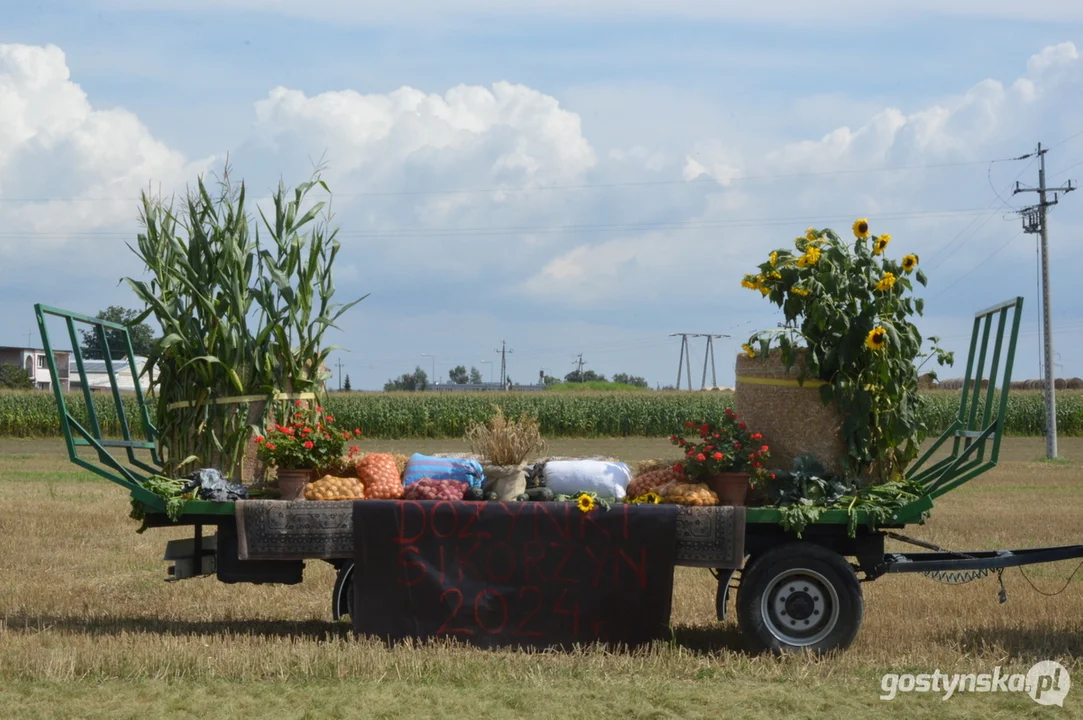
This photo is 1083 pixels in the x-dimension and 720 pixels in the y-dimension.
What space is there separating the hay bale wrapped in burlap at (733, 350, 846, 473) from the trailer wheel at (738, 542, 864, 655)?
60 cm

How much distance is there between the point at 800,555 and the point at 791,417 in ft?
2.98

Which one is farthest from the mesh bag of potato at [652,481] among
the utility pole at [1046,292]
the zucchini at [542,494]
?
the utility pole at [1046,292]

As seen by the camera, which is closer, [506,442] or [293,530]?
[293,530]

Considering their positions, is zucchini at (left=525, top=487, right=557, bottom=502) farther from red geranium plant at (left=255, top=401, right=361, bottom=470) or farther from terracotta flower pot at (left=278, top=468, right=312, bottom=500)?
terracotta flower pot at (left=278, top=468, right=312, bottom=500)

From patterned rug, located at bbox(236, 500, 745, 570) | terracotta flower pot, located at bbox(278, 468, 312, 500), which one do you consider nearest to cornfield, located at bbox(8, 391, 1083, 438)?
terracotta flower pot, located at bbox(278, 468, 312, 500)

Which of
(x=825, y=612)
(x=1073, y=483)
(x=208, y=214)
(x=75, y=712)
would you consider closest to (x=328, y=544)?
(x=75, y=712)

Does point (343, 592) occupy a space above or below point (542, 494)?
below

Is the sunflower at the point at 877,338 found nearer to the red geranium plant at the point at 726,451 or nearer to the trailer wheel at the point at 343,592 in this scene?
the red geranium plant at the point at 726,451

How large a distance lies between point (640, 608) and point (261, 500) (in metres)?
2.53

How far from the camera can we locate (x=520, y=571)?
7305 mm

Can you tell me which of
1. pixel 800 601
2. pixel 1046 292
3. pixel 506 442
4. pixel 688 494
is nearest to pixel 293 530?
pixel 506 442

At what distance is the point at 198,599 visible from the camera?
973 centimetres

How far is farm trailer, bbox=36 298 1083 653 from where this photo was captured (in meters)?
7.32

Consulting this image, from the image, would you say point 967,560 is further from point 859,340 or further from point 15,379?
point 15,379
